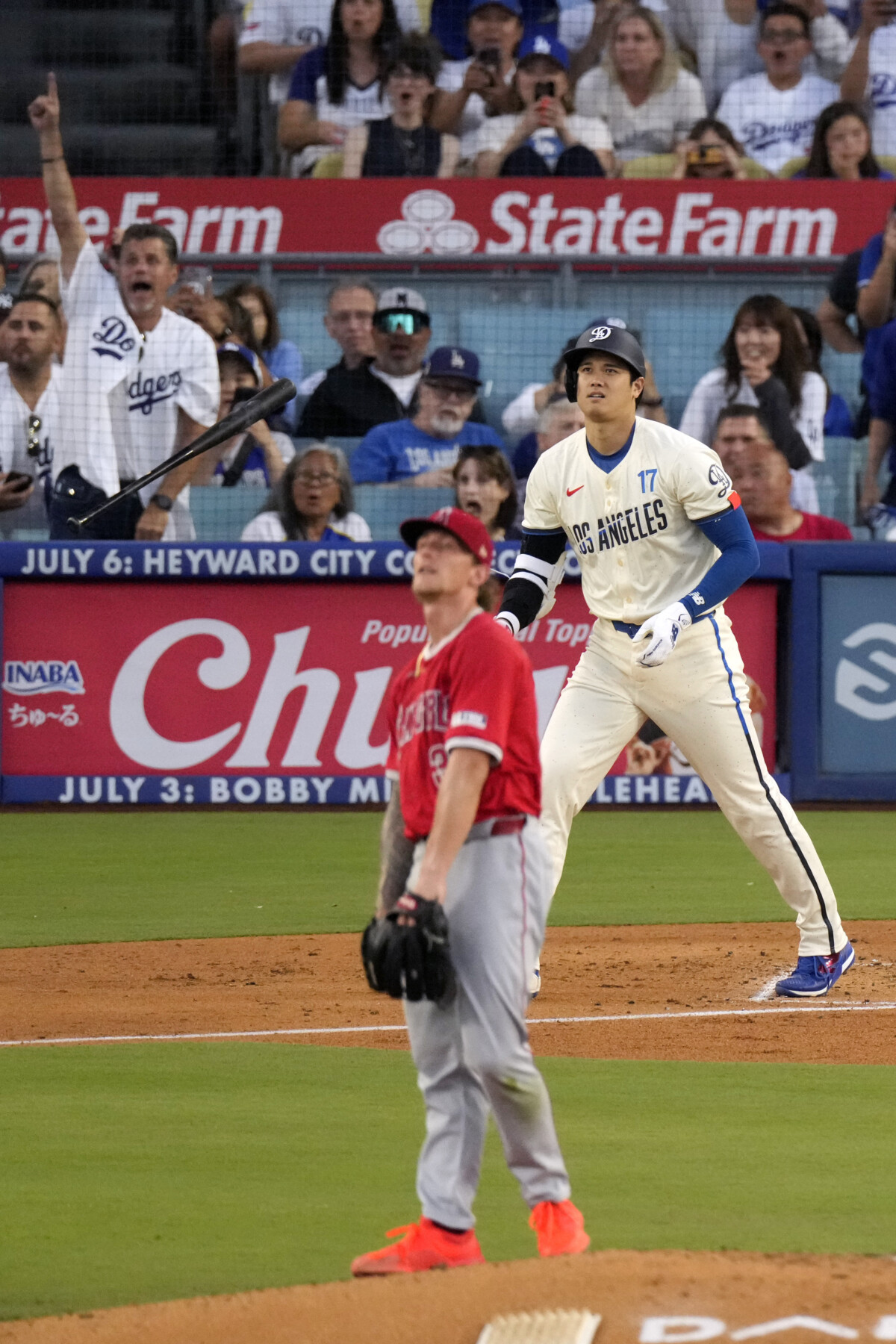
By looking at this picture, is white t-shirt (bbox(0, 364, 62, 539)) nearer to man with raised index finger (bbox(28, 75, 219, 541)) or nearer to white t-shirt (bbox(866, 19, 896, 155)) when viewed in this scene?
man with raised index finger (bbox(28, 75, 219, 541))

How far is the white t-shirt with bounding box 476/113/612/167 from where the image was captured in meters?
14.8

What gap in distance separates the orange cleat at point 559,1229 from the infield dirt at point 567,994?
81.8 inches

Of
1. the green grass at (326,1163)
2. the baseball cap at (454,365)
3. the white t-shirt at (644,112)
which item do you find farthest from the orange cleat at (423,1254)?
the white t-shirt at (644,112)

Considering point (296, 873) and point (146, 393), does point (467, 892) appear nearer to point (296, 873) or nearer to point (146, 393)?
point (296, 873)

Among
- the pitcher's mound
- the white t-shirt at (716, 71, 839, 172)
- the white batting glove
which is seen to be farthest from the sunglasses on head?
the pitcher's mound

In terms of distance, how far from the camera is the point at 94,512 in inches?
451

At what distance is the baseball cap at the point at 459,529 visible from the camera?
11.6 ft

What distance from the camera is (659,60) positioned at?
1503cm

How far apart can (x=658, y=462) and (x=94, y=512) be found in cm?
604

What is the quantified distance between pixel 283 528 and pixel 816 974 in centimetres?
628

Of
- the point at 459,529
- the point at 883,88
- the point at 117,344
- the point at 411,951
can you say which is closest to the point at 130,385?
the point at 117,344

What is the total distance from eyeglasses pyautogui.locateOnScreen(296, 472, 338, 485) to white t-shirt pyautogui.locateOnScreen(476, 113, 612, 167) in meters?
4.37

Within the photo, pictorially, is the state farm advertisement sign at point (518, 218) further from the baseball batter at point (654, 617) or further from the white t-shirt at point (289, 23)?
the baseball batter at point (654, 617)

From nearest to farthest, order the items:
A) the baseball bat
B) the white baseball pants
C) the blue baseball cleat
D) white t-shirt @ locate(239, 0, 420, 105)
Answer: the white baseball pants, the blue baseball cleat, the baseball bat, white t-shirt @ locate(239, 0, 420, 105)
